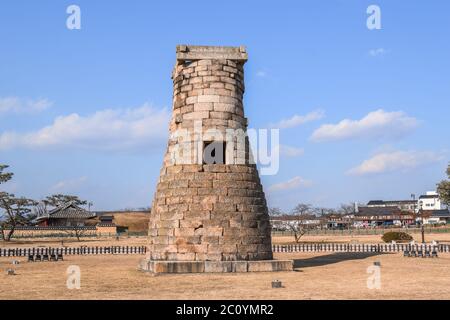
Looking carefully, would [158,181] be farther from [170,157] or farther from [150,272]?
[150,272]

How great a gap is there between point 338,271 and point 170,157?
8.30 m

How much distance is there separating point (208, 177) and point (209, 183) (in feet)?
0.86

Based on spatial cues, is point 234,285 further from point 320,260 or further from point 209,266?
point 320,260

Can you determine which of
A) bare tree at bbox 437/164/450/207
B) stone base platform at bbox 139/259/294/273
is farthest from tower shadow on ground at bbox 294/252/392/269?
bare tree at bbox 437/164/450/207

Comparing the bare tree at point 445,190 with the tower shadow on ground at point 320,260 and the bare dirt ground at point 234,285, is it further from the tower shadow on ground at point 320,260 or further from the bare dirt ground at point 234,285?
the bare dirt ground at point 234,285

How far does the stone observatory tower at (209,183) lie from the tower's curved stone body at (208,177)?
0.04m

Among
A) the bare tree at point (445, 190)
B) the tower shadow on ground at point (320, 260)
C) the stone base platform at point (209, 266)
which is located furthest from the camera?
the bare tree at point (445, 190)

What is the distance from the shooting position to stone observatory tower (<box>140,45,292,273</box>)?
1856 centimetres

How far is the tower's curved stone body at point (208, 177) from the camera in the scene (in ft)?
61.2

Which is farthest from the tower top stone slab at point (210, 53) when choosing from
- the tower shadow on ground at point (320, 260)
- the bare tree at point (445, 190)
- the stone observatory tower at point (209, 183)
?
the bare tree at point (445, 190)
